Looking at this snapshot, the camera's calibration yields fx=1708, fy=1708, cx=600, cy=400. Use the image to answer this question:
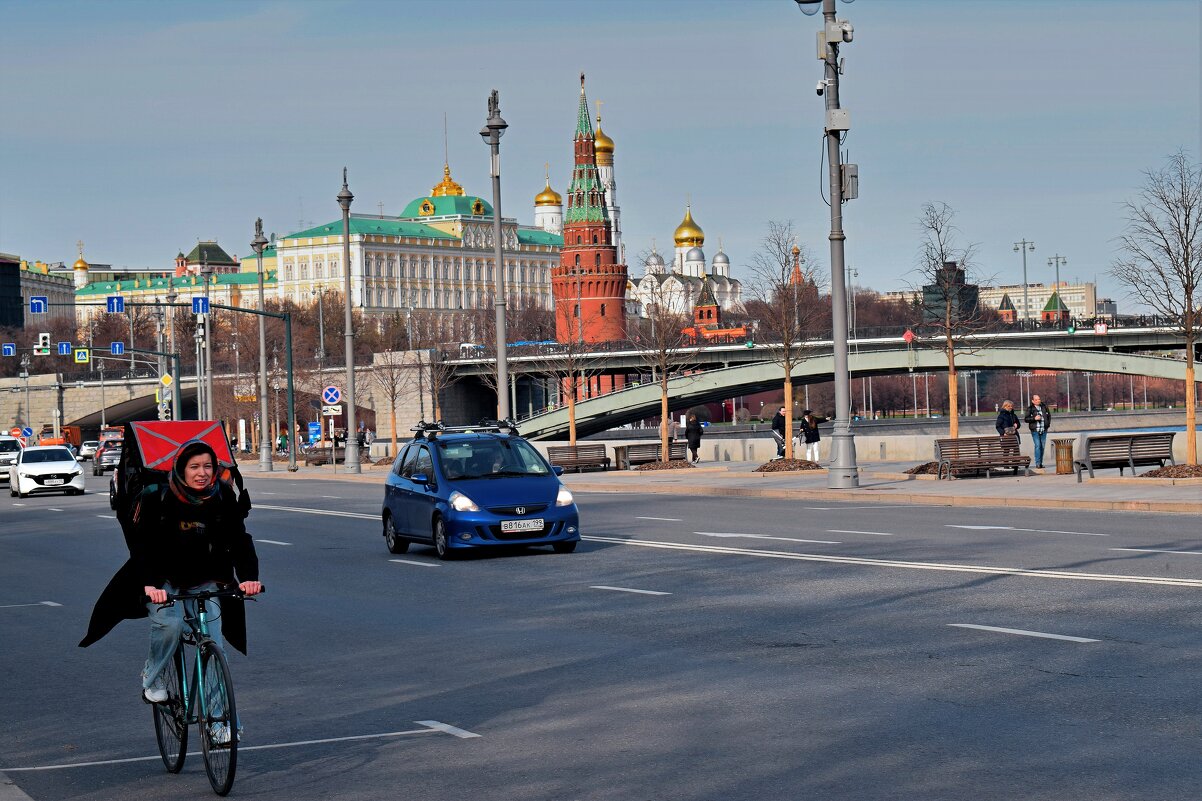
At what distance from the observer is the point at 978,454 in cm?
3334

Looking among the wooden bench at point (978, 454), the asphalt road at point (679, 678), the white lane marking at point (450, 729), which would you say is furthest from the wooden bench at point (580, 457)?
the white lane marking at point (450, 729)

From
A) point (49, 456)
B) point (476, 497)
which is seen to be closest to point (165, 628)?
point (476, 497)

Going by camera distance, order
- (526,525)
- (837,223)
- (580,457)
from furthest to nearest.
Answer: (580,457)
(837,223)
(526,525)

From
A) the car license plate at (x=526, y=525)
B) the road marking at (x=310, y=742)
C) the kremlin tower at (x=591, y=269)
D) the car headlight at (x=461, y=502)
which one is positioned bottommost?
the road marking at (x=310, y=742)

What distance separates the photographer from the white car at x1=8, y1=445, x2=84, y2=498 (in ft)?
150

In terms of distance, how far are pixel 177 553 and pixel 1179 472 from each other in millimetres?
23909

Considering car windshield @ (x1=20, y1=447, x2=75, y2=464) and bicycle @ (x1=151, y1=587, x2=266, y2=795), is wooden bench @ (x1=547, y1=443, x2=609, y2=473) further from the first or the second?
bicycle @ (x1=151, y1=587, x2=266, y2=795)

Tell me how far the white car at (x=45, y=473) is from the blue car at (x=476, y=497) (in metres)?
27.7

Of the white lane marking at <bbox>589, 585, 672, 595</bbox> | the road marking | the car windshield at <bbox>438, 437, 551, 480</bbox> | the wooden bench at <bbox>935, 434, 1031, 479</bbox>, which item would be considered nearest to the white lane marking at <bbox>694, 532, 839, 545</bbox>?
the car windshield at <bbox>438, 437, 551, 480</bbox>

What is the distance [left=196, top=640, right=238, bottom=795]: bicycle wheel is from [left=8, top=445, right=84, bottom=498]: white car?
4058 cm

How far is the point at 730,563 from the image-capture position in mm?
17516

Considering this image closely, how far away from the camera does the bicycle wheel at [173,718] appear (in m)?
7.68

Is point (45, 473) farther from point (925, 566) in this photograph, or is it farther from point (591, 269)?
point (591, 269)

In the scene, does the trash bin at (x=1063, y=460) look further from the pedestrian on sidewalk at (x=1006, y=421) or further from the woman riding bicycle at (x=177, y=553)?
the woman riding bicycle at (x=177, y=553)
